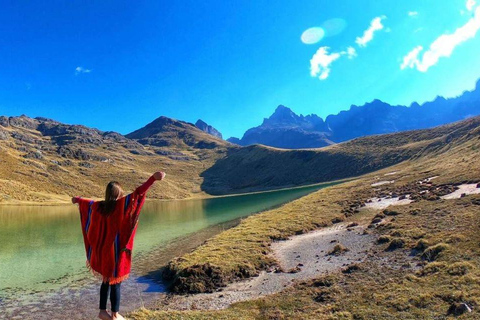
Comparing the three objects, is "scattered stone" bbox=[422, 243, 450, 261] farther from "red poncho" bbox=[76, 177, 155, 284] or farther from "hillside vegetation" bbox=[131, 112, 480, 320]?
"red poncho" bbox=[76, 177, 155, 284]

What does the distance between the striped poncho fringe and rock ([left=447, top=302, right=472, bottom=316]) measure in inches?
460

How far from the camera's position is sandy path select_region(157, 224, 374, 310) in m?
18.0

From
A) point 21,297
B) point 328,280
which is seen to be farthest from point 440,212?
point 21,297

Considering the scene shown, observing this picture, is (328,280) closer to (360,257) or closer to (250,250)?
(360,257)

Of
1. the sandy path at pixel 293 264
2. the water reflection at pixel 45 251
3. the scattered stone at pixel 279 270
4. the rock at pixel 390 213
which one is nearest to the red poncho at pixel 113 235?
the sandy path at pixel 293 264

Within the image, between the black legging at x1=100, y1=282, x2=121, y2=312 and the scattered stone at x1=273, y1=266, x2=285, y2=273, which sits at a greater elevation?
the black legging at x1=100, y1=282, x2=121, y2=312

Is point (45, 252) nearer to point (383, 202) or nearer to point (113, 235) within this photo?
point (113, 235)

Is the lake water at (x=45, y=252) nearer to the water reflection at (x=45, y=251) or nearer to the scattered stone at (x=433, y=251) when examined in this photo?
the water reflection at (x=45, y=251)

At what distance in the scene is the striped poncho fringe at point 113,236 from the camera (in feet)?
23.3

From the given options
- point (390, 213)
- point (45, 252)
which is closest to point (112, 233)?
point (390, 213)

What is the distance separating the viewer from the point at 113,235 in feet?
23.5

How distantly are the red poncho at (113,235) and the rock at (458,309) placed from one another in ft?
38.3

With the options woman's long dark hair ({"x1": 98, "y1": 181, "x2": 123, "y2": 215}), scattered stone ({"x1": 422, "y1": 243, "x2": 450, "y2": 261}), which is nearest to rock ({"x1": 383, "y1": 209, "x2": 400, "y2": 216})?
scattered stone ({"x1": 422, "y1": 243, "x2": 450, "y2": 261})

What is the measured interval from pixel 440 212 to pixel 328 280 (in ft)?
62.6
